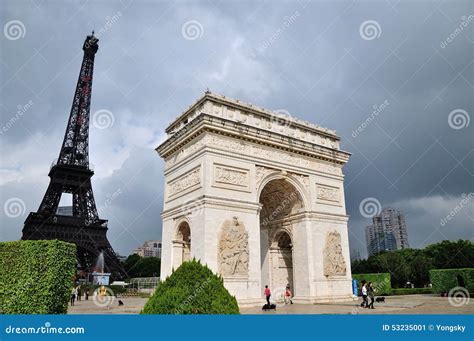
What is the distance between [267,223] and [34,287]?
1585 centimetres

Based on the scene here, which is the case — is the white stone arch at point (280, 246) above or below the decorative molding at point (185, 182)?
below

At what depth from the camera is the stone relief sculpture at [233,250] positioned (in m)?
17.2

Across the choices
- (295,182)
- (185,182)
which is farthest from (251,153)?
(185,182)

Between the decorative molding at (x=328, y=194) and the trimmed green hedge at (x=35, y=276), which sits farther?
the decorative molding at (x=328, y=194)

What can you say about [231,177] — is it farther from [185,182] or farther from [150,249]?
[150,249]

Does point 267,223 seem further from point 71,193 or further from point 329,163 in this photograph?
point 71,193

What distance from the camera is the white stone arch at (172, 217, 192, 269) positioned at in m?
20.2

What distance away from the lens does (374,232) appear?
79.1m

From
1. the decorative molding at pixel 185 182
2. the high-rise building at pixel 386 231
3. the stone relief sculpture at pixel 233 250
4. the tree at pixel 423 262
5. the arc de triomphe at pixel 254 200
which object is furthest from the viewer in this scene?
the high-rise building at pixel 386 231

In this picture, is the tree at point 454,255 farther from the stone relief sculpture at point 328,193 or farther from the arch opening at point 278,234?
the arch opening at point 278,234

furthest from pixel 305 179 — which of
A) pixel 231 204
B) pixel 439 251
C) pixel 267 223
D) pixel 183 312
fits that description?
pixel 439 251

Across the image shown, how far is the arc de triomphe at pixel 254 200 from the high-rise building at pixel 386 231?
182 feet

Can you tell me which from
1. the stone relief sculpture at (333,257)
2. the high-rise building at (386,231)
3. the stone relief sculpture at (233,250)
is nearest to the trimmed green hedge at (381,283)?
the stone relief sculpture at (333,257)

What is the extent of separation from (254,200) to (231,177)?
1836 mm
